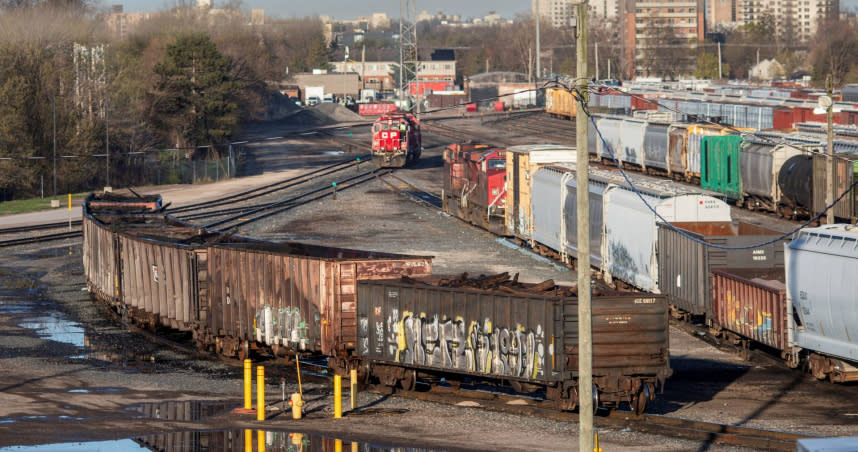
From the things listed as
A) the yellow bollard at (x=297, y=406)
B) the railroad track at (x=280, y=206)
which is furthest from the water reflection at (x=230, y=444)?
the railroad track at (x=280, y=206)

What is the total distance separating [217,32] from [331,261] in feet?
392

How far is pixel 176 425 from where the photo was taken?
21109mm

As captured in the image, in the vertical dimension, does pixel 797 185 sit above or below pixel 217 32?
below

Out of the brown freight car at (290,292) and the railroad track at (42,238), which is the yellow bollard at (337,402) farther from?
Answer: the railroad track at (42,238)

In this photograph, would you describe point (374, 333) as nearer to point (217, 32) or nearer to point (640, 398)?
point (640, 398)

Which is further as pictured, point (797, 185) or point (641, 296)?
point (797, 185)

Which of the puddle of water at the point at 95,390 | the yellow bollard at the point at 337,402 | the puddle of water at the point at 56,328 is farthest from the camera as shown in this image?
the puddle of water at the point at 56,328

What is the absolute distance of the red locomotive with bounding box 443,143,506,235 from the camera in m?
51.7

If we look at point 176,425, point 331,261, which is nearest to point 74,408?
point 176,425

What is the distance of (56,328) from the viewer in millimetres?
33438

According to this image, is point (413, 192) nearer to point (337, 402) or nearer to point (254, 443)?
point (337, 402)

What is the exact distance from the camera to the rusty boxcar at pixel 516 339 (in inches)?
838

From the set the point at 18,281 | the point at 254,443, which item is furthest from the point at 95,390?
the point at 18,281

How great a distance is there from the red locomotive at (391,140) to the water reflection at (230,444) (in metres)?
62.9
